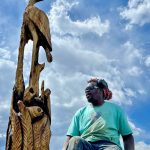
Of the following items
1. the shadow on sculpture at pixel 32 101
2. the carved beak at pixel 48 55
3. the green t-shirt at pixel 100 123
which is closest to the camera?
the green t-shirt at pixel 100 123

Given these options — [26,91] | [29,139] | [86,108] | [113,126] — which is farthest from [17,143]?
[113,126]

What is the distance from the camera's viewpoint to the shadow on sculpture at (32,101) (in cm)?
437

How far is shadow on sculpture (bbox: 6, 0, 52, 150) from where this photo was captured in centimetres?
437

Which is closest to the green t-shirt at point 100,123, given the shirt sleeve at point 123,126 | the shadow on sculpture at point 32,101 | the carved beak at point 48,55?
the shirt sleeve at point 123,126

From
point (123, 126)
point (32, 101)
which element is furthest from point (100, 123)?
point (32, 101)

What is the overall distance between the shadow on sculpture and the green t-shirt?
0.48m

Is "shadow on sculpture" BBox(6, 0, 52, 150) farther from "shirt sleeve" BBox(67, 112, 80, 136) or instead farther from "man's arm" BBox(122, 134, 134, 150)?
"man's arm" BBox(122, 134, 134, 150)

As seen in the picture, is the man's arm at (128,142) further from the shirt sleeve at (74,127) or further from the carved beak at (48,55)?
the carved beak at (48,55)

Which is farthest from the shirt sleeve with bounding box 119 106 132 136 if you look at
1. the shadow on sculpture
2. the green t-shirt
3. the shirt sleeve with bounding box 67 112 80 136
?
the shadow on sculpture

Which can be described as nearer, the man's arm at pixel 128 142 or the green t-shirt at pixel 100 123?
the green t-shirt at pixel 100 123

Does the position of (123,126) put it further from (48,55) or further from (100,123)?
(48,55)

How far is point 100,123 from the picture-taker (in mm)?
4027

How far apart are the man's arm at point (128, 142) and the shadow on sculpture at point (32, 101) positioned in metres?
1.10

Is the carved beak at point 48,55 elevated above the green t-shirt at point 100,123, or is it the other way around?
the carved beak at point 48,55
